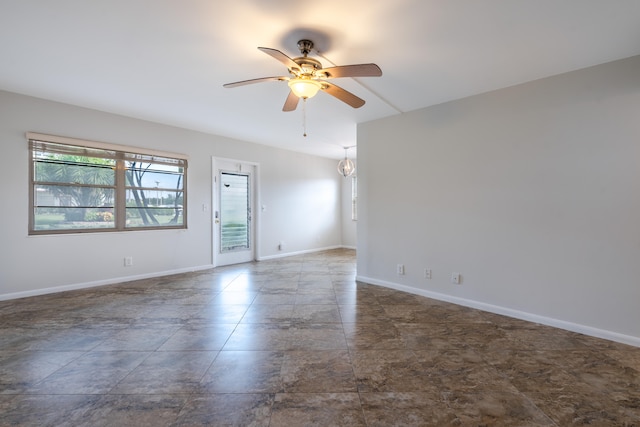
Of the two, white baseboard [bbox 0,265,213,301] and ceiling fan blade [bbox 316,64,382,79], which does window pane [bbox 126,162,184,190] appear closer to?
white baseboard [bbox 0,265,213,301]

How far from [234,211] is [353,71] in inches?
171

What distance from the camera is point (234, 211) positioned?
587 cm

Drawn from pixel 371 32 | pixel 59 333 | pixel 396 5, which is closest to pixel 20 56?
pixel 59 333

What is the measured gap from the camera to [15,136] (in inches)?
138

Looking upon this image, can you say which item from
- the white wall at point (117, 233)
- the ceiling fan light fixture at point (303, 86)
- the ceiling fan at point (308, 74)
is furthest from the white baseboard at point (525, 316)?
the white wall at point (117, 233)

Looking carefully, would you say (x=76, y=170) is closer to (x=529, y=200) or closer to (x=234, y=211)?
(x=234, y=211)

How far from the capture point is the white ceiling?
1.95 m

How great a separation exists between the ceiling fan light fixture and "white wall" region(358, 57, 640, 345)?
6.60 ft

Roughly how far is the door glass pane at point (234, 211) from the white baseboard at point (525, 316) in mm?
3123

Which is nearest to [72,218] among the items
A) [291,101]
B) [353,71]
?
[291,101]

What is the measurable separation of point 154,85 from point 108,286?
286 cm

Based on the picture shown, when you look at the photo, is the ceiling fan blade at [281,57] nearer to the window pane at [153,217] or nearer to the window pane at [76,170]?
the window pane at [76,170]

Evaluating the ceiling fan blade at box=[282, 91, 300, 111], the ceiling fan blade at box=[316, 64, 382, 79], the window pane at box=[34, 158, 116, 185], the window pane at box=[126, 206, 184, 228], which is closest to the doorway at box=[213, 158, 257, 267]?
the window pane at box=[126, 206, 184, 228]

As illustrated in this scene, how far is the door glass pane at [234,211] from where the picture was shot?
18.6ft
